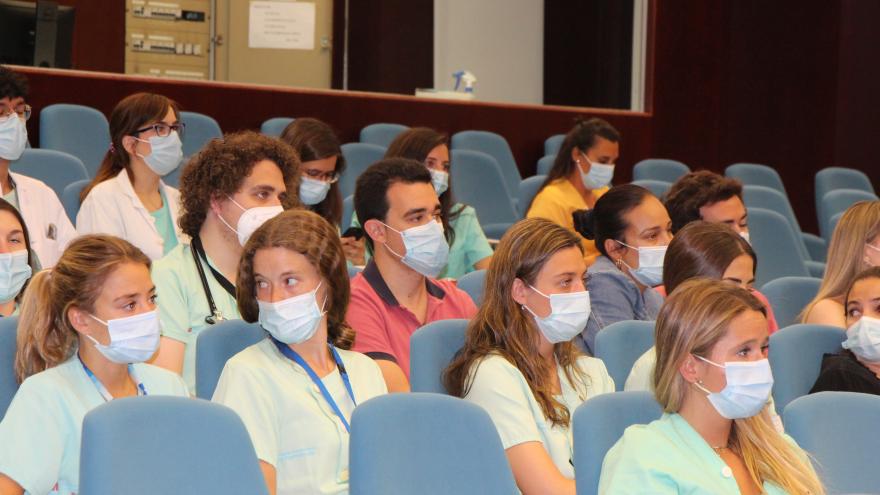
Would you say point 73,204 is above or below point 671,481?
above

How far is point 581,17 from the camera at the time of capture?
32.5 feet

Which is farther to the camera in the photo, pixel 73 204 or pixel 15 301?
pixel 73 204

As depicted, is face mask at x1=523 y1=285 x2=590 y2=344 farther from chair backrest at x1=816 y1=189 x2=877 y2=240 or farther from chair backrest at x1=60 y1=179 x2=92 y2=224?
chair backrest at x1=816 y1=189 x2=877 y2=240

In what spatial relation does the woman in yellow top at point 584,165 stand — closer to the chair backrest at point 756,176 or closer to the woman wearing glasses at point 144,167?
the chair backrest at point 756,176

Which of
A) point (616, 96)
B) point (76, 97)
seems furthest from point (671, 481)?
point (616, 96)

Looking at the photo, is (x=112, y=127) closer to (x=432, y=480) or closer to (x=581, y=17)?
(x=432, y=480)

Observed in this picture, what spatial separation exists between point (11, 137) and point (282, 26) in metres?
5.67

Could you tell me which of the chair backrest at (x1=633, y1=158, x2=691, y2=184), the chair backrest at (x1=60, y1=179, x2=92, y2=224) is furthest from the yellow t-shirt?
the chair backrest at (x1=60, y1=179, x2=92, y2=224)

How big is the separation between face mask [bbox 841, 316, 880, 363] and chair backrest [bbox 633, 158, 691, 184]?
159 inches

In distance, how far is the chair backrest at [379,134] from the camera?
275 inches

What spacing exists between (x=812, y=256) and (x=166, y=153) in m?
4.15

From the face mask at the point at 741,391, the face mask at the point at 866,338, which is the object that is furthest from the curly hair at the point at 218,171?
the face mask at the point at 866,338

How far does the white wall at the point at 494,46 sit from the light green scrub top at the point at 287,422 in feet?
22.9

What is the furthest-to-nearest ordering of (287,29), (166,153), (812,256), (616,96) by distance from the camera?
(287,29)
(616,96)
(812,256)
(166,153)
